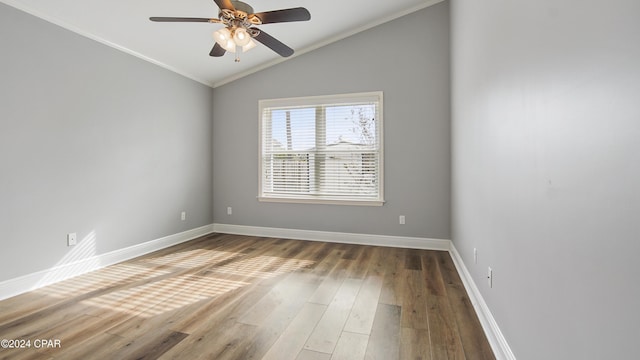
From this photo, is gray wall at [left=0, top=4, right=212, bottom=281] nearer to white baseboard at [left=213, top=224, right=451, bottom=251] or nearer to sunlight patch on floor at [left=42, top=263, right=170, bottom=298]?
sunlight patch on floor at [left=42, top=263, right=170, bottom=298]

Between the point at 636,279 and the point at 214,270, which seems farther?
the point at 214,270

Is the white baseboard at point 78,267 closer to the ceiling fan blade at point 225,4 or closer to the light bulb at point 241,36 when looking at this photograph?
the light bulb at point 241,36

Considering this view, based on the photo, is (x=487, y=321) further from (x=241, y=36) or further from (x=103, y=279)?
(x=103, y=279)

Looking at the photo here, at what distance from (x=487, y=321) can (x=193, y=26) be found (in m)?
3.92

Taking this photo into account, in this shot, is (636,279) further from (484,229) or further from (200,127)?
(200,127)

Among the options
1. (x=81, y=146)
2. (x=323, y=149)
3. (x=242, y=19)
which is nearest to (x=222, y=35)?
(x=242, y=19)

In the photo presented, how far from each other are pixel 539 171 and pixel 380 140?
3.00m

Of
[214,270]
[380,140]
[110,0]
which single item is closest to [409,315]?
[214,270]

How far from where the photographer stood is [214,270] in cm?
315

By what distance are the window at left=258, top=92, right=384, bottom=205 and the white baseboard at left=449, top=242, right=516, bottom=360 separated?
5.59ft

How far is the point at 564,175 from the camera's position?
3.22 ft

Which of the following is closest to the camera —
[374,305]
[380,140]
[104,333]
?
[104,333]

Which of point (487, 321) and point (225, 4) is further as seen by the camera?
point (225, 4)

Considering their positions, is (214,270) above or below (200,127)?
below
